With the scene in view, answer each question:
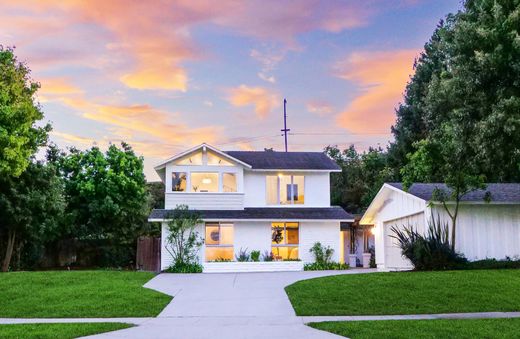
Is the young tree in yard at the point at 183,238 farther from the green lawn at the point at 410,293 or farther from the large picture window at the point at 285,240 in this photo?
the green lawn at the point at 410,293

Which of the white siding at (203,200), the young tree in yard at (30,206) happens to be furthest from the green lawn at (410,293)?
the young tree in yard at (30,206)

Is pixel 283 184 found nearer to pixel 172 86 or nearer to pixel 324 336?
pixel 172 86

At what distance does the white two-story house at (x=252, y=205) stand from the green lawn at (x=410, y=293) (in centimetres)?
907

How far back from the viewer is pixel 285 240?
27703 mm

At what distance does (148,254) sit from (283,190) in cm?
814

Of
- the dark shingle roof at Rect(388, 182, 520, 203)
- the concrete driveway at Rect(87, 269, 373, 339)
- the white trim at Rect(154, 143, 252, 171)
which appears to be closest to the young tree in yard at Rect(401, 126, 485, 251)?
the dark shingle roof at Rect(388, 182, 520, 203)

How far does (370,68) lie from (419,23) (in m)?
3.01

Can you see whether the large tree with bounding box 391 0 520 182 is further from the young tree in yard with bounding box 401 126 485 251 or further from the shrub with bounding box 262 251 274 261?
the shrub with bounding box 262 251 274 261

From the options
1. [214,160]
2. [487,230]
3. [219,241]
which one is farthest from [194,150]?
[487,230]

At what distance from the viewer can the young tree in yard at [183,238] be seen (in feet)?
84.5

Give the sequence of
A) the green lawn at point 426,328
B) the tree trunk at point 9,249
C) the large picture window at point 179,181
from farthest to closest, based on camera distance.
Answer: the large picture window at point 179,181 < the tree trunk at point 9,249 < the green lawn at point 426,328

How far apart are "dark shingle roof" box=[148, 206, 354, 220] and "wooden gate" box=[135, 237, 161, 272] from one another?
11.0 ft

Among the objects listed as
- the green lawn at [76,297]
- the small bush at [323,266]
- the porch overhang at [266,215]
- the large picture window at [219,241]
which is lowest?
the green lawn at [76,297]

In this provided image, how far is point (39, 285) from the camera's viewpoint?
1828 centimetres
